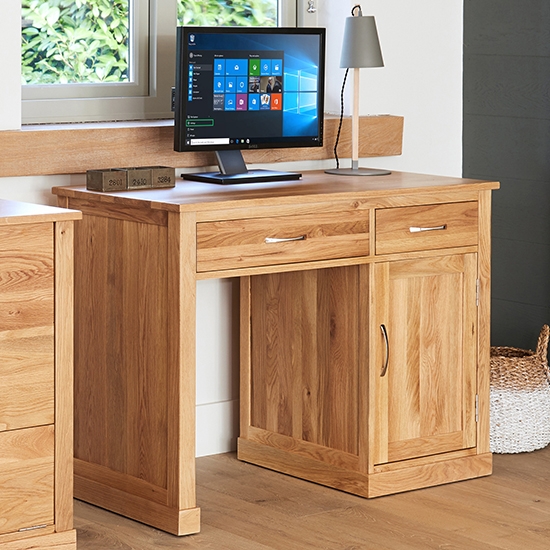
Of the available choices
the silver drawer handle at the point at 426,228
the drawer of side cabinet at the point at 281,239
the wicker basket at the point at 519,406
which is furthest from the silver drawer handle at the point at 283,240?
the wicker basket at the point at 519,406

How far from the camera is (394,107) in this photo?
3764 mm

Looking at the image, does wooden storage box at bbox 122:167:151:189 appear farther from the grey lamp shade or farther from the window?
the grey lamp shade

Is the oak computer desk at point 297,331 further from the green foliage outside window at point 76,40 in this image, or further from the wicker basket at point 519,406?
the green foliage outside window at point 76,40

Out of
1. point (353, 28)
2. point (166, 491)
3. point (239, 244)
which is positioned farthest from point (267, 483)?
point (353, 28)

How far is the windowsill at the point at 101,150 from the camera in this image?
117 inches

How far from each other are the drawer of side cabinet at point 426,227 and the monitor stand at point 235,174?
34 cm

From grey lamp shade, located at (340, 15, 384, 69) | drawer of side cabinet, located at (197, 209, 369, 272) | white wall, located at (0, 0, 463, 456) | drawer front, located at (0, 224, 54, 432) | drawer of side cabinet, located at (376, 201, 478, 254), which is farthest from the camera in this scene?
white wall, located at (0, 0, 463, 456)

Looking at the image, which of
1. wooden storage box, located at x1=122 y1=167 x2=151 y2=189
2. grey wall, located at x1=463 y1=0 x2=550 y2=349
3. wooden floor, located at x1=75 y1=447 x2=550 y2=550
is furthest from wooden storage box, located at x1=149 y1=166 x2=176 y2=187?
grey wall, located at x1=463 y1=0 x2=550 y2=349

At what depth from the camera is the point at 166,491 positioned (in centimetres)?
283

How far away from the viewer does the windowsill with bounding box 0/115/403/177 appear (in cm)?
298

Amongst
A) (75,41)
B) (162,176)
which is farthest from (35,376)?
(75,41)

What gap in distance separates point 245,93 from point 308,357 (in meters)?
0.74

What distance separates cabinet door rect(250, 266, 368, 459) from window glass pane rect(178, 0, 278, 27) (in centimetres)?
81

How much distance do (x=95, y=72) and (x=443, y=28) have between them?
46.2 inches
